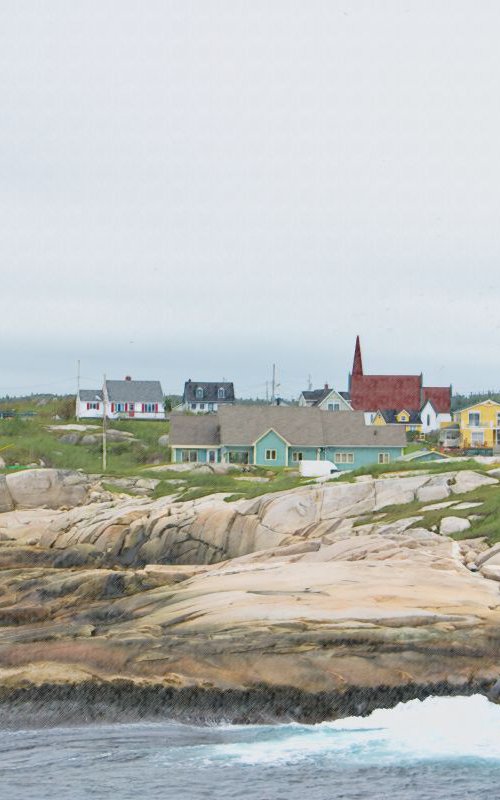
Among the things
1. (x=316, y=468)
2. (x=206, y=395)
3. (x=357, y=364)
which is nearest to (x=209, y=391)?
(x=206, y=395)

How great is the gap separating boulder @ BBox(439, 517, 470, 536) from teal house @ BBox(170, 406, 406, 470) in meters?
39.5

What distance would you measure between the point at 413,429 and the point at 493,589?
8240 centimetres

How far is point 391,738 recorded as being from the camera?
59.0 feet

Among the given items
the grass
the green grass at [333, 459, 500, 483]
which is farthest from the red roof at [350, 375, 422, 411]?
the grass

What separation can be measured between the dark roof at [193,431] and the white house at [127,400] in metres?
35.2

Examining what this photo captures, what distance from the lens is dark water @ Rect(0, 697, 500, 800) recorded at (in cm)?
1580

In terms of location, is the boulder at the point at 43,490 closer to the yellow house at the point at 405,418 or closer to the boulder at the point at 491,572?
the boulder at the point at 491,572

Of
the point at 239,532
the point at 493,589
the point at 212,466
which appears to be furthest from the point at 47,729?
the point at 212,466

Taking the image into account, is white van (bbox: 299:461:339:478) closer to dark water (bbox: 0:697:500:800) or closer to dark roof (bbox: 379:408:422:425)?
dark water (bbox: 0:697:500:800)

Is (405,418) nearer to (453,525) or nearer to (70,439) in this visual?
(70,439)

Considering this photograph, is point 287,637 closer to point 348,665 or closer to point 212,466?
point 348,665

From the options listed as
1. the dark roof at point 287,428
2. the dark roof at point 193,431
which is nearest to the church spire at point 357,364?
the dark roof at point 287,428

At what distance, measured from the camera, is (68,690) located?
20.4 meters

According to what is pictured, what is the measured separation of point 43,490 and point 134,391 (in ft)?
187
